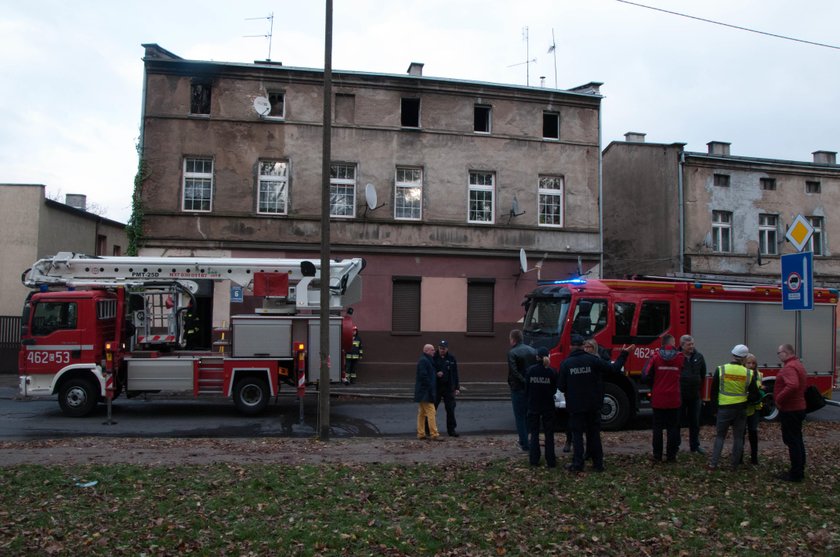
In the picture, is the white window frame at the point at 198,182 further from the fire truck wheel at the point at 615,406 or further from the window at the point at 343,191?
the fire truck wheel at the point at 615,406

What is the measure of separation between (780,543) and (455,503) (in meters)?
3.11

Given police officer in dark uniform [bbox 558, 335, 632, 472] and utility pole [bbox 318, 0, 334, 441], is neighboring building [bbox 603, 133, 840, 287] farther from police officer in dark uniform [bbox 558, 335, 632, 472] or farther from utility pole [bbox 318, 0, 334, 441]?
police officer in dark uniform [bbox 558, 335, 632, 472]

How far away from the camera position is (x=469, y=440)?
11750mm

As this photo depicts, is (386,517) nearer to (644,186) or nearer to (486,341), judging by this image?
(486,341)

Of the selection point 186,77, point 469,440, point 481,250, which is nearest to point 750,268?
point 481,250

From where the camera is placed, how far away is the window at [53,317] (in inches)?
Answer: 556

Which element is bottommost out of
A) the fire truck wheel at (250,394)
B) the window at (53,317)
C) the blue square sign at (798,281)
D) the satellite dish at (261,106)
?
the fire truck wheel at (250,394)

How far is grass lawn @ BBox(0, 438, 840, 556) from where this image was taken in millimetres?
6160

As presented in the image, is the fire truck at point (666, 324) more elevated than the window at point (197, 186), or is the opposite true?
the window at point (197, 186)

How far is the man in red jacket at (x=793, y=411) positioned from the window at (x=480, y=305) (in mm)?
15677

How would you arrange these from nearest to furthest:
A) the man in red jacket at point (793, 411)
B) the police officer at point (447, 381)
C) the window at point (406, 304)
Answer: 1. the man in red jacket at point (793, 411)
2. the police officer at point (447, 381)
3. the window at point (406, 304)

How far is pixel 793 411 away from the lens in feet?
28.7

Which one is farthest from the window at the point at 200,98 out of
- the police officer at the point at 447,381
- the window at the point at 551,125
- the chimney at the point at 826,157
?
the chimney at the point at 826,157

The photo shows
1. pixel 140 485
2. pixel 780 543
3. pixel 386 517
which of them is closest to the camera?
Answer: pixel 780 543
